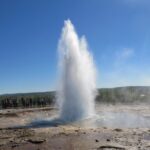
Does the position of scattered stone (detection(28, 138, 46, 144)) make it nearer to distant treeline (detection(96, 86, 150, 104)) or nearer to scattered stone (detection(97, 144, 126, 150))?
scattered stone (detection(97, 144, 126, 150))

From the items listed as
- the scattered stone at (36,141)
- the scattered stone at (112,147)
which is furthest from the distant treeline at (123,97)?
the scattered stone at (112,147)

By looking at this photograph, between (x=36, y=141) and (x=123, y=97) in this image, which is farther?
(x=123, y=97)

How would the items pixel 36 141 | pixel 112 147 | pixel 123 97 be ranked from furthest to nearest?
pixel 123 97 → pixel 36 141 → pixel 112 147

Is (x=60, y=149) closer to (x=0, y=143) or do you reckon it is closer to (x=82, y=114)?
(x=0, y=143)

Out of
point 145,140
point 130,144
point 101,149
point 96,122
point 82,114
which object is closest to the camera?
Result: point 101,149

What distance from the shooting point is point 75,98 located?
29625mm

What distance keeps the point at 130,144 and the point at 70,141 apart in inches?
139

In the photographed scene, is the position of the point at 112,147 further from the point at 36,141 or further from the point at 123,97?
the point at 123,97

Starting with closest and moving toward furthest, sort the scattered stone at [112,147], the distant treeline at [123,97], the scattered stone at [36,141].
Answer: the scattered stone at [112,147] < the scattered stone at [36,141] < the distant treeline at [123,97]

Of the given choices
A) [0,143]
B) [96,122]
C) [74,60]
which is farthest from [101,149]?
[74,60]

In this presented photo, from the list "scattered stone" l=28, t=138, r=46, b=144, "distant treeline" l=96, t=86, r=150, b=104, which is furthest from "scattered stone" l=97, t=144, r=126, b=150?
"distant treeline" l=96, t=86, r=150, b=104

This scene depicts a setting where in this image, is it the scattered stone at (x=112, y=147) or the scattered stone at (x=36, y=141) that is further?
the scattered stone at (x=36, y=141)

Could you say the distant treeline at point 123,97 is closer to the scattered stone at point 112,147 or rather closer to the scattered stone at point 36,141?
the scattered stone at point 36,141

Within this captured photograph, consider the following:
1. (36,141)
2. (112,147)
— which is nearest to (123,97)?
(36,141)
